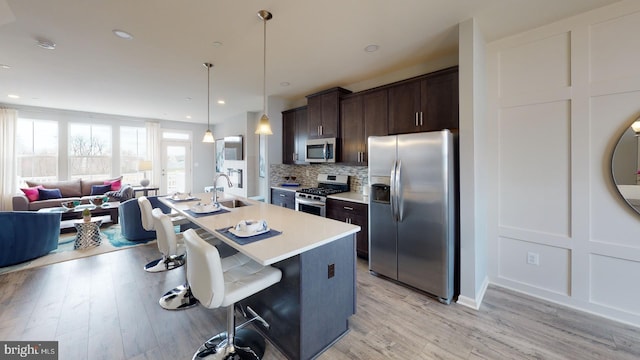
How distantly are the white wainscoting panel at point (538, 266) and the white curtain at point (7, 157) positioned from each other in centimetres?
941

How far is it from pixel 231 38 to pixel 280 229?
2123 millimetres

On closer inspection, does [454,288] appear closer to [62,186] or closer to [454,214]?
[454,214]

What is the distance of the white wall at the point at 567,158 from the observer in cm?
211

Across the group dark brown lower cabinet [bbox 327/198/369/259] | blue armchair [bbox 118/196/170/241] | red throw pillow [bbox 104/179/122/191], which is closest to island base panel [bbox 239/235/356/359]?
dark brown lower cabinet [bbox 327/198/369/259]

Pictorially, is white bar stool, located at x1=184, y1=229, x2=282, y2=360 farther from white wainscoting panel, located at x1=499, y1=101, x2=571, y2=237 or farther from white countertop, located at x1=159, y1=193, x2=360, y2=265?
white wainscoting panel, located at x1=499, y1=101, x2=571, y2=237

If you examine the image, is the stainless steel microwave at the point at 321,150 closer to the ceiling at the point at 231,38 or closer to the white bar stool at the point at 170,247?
the ceiling at the point at 231,38

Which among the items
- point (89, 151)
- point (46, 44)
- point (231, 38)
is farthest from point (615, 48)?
point (89, 151)

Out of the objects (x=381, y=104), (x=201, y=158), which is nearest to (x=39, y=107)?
(x=201, y=158)

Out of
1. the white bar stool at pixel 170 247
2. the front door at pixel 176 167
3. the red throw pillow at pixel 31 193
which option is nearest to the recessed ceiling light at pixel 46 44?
the white bar stool at pixel 170 247

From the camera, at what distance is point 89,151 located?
22.2 ft

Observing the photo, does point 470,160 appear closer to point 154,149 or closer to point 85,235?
point 85,235

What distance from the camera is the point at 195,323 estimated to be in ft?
7.01

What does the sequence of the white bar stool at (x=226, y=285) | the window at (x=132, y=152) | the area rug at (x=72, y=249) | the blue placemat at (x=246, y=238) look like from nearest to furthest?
1. the white bar stool at (x=226, y=285)
2. the blue placemat at (x=246, y=238)
3. the area rug at (x=72, y=249)
4. the window at (x=132, y=152)

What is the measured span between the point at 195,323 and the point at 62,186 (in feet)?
21.1
